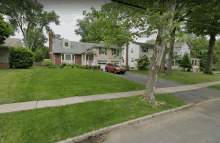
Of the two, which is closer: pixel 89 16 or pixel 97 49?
pixel 89 16

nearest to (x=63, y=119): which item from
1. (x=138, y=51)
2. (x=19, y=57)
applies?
(x=19, y=57)

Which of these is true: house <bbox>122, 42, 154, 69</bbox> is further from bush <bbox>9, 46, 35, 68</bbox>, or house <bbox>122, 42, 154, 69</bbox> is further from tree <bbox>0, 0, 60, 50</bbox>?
tree <bbox>0, 0, 60, 50</bbox>

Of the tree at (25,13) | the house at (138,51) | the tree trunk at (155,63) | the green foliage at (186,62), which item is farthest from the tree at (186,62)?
the tree at (25,13)

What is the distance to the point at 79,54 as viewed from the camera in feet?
86.4

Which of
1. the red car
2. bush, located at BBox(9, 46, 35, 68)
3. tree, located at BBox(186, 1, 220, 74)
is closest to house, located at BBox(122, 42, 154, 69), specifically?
tree, located at BBox(186, 1, 220, 74)

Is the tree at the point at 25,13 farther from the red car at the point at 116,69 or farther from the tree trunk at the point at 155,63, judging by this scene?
the tree trunk at the point at 155,63

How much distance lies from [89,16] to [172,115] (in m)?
Answer: 6.85

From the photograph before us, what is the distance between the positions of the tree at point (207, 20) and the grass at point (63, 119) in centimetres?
1222

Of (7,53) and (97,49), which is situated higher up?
(97,49)

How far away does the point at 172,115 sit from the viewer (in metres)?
5.32

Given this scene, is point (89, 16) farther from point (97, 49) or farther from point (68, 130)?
point (97, 49)

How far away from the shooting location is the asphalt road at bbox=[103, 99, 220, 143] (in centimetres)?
351

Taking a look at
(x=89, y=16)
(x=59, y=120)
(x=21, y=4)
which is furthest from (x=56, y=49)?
(x=59, y=120)

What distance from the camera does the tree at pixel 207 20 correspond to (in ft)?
36.9
